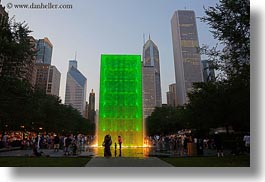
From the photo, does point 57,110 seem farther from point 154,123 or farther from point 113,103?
point 154,123

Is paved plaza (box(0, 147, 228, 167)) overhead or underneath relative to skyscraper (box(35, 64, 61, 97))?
underneath

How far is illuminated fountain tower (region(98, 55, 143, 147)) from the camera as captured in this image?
36.8 m

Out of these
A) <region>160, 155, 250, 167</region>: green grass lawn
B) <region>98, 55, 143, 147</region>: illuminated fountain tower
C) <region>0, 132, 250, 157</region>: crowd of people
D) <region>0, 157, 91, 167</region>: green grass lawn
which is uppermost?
<region>98, 55, 143, 147</region>: illuminated fountain tower

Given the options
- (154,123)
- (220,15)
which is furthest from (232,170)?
(154,123)

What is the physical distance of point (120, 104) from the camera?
36.9m

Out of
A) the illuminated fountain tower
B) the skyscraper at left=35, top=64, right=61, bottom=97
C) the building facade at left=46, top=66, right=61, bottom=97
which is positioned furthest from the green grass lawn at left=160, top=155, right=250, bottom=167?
the building facade at left=46, top=66, right=61, bottom=97

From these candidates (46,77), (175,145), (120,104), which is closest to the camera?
(175,145)

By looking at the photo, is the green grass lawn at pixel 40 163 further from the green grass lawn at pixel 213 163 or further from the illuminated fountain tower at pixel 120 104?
the illuminated fountain tower at pixel 120 104

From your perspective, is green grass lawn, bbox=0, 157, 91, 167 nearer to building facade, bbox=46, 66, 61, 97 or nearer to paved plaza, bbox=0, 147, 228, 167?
paved plaza, bbox=0, 147, 228, 167

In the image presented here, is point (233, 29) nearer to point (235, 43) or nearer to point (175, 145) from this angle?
point (235, 43)

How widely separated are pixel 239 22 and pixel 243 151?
1113cm

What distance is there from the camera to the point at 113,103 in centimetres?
3703

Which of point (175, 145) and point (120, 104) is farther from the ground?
point (120, 104)

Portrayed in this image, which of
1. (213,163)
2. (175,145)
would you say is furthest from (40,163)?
(175,145)
